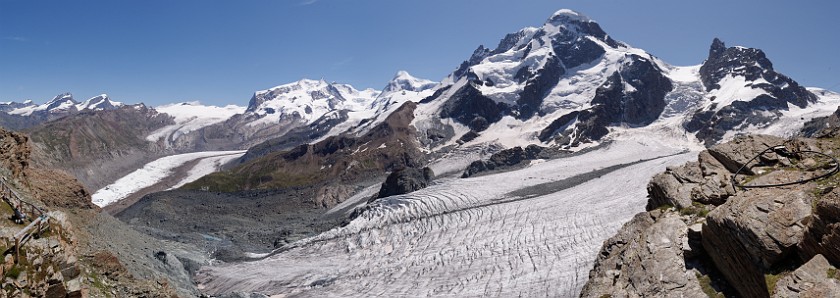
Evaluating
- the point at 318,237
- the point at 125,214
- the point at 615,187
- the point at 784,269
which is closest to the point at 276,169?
the point at 125,214

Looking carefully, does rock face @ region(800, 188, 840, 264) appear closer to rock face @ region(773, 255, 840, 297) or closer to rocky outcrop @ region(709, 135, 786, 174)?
rock face @ region(773, 255, 840, 297)

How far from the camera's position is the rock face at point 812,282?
12.9 meters

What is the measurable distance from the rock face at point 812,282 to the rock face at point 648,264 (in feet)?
16.6

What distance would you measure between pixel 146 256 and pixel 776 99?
197 meters

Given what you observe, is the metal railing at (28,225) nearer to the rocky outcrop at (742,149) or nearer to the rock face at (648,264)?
the rock face at (648,264)

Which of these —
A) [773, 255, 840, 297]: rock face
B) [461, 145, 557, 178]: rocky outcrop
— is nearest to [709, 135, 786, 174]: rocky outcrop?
[773, 255, 840, 297]: rock face

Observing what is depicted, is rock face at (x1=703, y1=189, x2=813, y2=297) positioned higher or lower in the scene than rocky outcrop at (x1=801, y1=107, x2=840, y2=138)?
higher

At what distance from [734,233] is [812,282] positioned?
12.3ft

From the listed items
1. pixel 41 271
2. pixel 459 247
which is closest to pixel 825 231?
pixel 41 271

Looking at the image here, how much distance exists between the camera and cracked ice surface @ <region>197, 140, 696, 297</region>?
51.1 metres

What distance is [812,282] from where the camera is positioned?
13.2 m

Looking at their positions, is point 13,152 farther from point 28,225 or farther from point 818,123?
point 818,123

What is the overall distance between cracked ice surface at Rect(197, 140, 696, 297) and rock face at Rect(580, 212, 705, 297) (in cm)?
2049

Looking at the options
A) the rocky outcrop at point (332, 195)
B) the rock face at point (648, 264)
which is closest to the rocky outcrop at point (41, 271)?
the rock face at point (648, 264)
